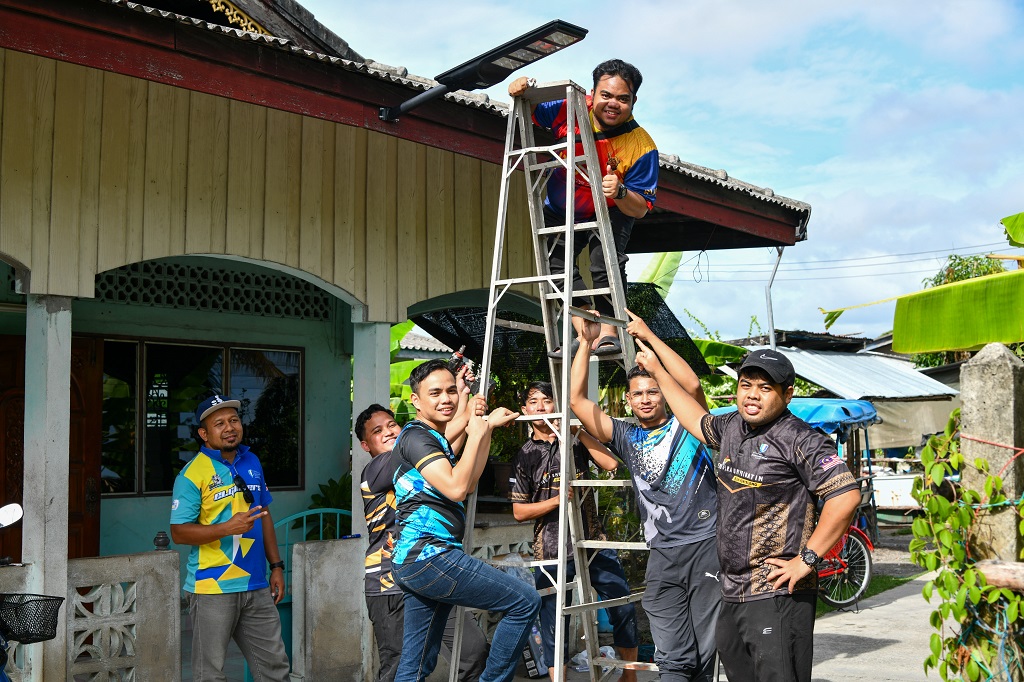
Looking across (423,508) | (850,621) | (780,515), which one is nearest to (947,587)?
(780,515)

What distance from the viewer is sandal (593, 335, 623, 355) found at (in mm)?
5145

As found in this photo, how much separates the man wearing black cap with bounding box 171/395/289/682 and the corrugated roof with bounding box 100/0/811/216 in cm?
209

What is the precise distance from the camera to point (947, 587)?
4.18 m

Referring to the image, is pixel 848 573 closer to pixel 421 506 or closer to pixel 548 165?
pixel 548 165

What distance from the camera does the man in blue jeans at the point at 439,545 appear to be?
14.4 ft

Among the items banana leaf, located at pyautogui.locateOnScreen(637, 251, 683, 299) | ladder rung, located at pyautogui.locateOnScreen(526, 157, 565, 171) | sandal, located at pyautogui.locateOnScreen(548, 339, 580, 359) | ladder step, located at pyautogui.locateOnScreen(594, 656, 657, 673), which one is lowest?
ladder step, located at pyautogui.locateOnScreen(594, 656, 657, 673)

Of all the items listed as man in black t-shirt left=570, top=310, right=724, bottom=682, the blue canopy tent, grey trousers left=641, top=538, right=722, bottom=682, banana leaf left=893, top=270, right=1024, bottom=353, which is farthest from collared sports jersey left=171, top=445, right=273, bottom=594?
the blue canopy tent

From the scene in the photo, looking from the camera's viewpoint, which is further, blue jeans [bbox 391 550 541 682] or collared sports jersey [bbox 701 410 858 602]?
blue jeans [bbox 391 550 541 682]

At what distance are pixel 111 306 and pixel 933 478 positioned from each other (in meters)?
7.24

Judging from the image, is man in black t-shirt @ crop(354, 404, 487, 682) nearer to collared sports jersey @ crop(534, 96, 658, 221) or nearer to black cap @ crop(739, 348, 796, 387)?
collared sports jersey @ crop(534, 96, 658, 221)

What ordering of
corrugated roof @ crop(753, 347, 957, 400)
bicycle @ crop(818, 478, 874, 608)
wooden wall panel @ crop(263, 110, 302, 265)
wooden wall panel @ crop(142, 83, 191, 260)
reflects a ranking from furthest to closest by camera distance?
corrugated roof @ crop(753, 347, 957, 400) → bicycle @ crop(818, 478, 874, 608) → wooden wall panel @ crop(263, 110, 302, 265) → wooden wall panel @ crop(142, 83, 191, 260)

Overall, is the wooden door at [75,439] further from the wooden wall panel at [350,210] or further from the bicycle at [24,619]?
the bicycle at [24,619]

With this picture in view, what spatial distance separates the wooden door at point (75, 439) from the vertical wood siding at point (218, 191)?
10.3 ft

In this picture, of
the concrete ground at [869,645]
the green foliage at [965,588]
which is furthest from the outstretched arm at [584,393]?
the concrete ground at [869,645]
